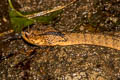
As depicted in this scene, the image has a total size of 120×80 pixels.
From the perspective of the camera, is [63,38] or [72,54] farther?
[63,38]

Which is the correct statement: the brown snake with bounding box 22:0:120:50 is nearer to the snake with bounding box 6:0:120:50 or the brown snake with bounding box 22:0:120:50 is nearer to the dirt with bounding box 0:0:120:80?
the snake with bounding box 6:0:120:50

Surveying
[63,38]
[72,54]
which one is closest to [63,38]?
[63,38]

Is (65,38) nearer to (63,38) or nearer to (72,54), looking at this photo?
(63,38)

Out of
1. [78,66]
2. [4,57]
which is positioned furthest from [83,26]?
[4,57]

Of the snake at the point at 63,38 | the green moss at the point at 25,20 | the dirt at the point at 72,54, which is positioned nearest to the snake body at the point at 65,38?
the snake at the point at 63,38

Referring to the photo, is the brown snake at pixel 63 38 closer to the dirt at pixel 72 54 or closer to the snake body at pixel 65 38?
the snake body at pixel 65 38

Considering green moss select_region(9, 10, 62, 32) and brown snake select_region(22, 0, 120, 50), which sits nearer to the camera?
brown snake select_region(22, 0, 120, 50)

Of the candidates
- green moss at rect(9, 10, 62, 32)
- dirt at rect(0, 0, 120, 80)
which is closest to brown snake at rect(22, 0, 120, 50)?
dirt at rect(0, 0, 120, 80)
